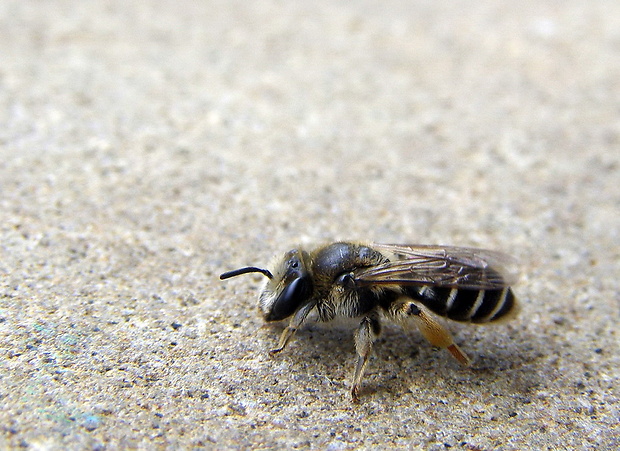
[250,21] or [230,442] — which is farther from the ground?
[250,21]

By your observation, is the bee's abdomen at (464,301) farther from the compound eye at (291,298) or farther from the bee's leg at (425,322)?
the compound eye at (291,298)

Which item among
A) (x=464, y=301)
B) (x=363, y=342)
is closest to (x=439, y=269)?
(x=464, y=301)

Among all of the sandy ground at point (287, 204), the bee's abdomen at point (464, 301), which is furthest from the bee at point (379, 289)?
the sandy ground at point (287, 204)

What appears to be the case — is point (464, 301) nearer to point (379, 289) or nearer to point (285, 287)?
point (379, 289)

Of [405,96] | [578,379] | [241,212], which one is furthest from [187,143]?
[578,379]

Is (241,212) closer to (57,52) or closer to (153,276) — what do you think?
(153,276)

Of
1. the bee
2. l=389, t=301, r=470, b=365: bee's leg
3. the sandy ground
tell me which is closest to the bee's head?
the bee

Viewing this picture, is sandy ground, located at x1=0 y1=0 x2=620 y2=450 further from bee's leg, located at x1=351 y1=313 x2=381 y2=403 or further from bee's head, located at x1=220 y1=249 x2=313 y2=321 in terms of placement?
bee's head, located at x1=220 y1=249 x2=313 y2=321
